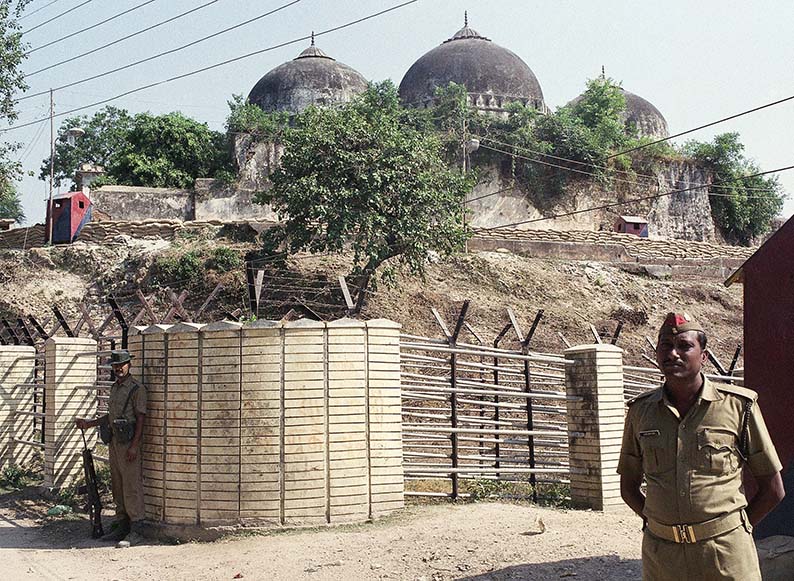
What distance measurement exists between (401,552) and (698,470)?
2958 mm

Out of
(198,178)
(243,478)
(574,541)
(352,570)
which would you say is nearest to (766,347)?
(574,541)

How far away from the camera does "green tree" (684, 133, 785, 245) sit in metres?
32.8

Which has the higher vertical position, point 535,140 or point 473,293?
point 535,140

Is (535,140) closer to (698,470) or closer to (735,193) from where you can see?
(735,193)

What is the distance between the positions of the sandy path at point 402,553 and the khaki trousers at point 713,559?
2165 mm

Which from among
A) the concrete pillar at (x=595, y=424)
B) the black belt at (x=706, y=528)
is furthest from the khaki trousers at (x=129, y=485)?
the black belt at (x=706, y=528)

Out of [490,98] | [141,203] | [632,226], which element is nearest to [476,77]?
[490,98]

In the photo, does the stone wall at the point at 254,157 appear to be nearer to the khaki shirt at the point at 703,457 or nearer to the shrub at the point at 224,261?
the shrub at the point at 224,261

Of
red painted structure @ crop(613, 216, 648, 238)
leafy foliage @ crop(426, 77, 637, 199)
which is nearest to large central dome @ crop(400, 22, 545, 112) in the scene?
leafy foliage @ crop(426, 77, 637, 199)

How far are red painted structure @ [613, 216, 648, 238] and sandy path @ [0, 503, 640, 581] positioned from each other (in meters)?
23.7

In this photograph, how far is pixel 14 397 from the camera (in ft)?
Result: 36.0

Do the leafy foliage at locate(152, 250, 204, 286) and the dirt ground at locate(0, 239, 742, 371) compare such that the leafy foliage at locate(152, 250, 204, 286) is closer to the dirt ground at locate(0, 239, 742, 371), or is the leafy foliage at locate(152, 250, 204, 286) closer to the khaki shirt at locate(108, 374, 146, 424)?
the dirt ground at locate(0, 239, 742, 371)

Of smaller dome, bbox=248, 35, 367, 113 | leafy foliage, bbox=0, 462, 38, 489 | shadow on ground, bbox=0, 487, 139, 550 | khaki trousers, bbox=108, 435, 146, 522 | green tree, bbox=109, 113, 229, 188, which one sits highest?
smaller dome, bbox=248, 35, 367, 113

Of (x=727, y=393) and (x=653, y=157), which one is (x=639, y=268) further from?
(x=727, y=393)
